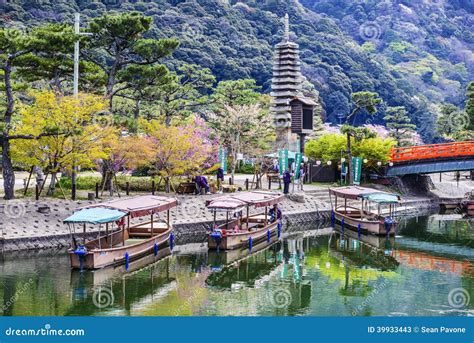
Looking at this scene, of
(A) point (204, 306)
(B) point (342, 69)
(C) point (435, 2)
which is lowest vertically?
(A) point (204, 306)

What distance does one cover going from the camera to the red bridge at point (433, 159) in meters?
53.1

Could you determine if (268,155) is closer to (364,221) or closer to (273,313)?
(364,221)

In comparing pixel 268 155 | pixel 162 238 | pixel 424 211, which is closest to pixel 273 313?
pixel 162 238

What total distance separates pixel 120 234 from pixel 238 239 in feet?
19.8

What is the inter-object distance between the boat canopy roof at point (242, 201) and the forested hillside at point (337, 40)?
52.9m

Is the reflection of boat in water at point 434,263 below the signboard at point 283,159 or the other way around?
below

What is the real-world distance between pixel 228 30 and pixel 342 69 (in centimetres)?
2229

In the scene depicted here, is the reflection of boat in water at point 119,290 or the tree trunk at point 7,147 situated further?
the tree trunk at point 7,147

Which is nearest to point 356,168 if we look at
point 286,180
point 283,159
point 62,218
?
point 283,159

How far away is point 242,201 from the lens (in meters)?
35.5

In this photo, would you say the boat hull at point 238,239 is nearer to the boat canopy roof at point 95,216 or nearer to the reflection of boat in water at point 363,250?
the reflection of boat in water at point 363,250

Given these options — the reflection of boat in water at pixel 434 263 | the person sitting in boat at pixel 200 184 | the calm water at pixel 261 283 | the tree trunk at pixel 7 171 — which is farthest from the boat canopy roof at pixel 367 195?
the tree trunk at pixel 7 171

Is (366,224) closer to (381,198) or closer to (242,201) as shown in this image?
(381,198)

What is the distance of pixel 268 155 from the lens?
173ft
